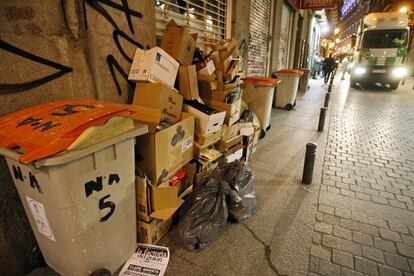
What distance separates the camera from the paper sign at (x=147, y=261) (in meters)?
1.80

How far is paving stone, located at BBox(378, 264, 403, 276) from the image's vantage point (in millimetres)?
1840

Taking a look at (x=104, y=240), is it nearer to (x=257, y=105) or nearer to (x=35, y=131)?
(x=35, y=131)

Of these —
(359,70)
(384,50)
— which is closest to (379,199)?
(384,50)

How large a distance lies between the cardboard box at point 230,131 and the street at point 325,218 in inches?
27.8

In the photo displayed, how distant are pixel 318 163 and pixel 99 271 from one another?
3375mm

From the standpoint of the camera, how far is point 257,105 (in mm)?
4762

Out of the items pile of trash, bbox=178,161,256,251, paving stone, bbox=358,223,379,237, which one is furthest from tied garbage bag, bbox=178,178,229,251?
paving stone, bbox=358,223,379,237

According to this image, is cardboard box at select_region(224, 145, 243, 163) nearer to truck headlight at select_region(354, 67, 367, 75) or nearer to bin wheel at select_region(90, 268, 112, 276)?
bin wheel at select_region(90, 268, 112, 276)

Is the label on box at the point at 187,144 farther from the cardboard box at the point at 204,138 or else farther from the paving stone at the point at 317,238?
the paving stone at the point at 317,238

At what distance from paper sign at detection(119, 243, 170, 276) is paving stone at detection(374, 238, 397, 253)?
73.2 inches

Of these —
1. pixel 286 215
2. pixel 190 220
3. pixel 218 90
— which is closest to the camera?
pixel 190 220

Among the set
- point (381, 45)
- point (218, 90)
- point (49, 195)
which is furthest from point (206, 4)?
point (381, 45)

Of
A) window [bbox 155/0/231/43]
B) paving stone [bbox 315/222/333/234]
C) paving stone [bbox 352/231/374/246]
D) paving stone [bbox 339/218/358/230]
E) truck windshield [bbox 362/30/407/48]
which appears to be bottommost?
paving stone [bbox 352/231/374/246]

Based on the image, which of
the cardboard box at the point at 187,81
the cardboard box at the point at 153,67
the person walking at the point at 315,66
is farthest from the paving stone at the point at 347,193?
the person walking at the point at 315,66
